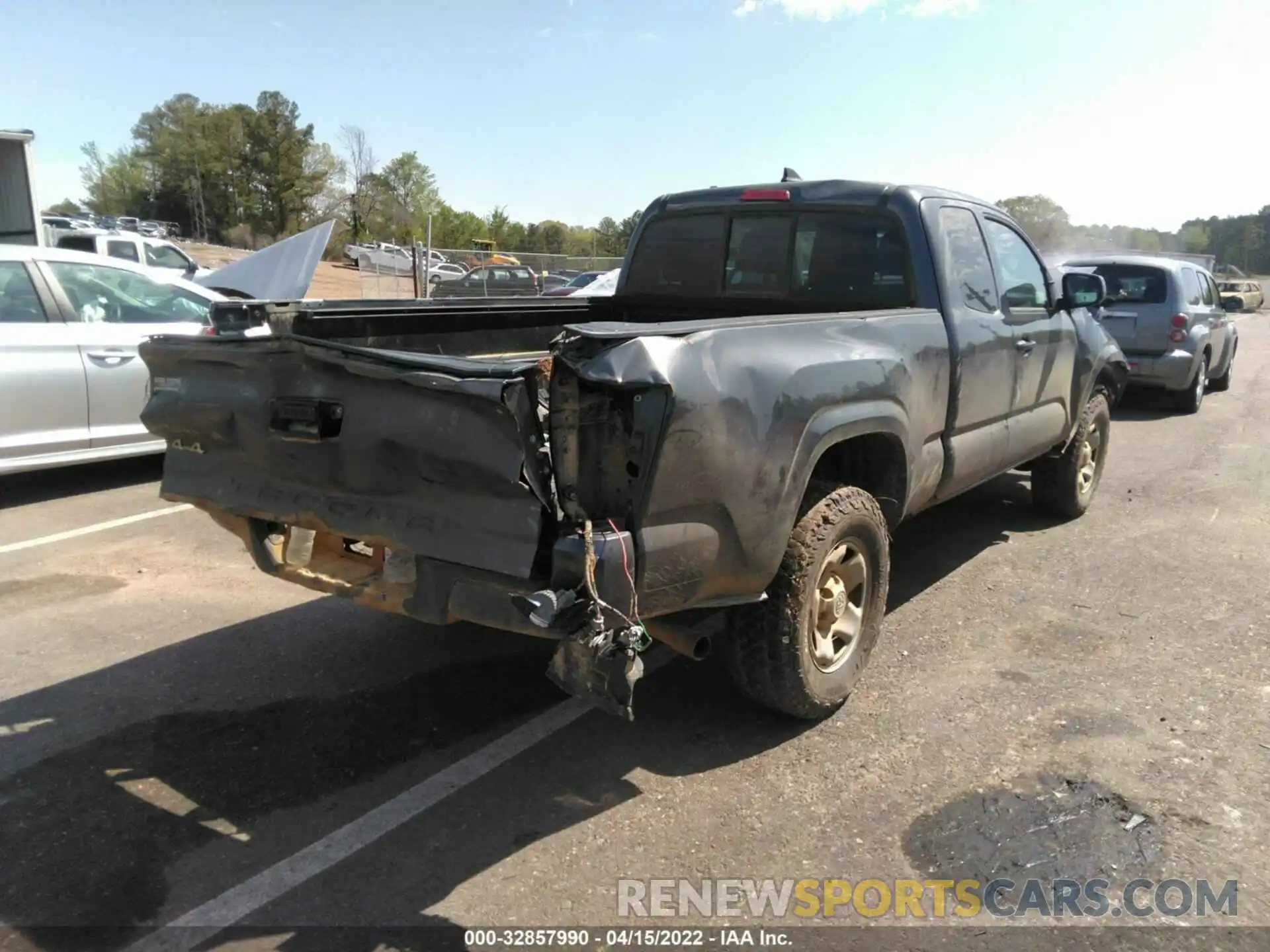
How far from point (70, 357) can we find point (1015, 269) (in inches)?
250

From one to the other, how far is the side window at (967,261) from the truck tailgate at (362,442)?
256cm

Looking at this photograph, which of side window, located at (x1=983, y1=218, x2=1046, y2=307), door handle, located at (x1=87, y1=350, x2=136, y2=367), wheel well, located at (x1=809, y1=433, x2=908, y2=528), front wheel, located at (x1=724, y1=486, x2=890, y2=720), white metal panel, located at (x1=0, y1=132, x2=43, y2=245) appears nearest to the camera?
front wheel, located at (x1=724, y1=486, x2=890, y2=720)

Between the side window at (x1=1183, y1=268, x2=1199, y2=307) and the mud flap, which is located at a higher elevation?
the side window at (x1=1183, y1=268, x2=1199, y2=307)

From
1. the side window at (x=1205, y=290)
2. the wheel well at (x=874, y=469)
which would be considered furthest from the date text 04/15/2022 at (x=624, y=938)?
the side window at (x=1205, y=290)

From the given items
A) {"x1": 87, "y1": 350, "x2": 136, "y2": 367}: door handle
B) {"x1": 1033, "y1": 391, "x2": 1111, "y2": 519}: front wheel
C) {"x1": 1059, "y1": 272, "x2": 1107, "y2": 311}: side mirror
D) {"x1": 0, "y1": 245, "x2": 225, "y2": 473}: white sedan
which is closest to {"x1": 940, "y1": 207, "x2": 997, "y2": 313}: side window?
{"x1": 1059, "y1": 272, "x2": 1107, "y2": 311}: side mirror

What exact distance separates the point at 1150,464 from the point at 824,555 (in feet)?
21.4

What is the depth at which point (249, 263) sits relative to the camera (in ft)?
35.0

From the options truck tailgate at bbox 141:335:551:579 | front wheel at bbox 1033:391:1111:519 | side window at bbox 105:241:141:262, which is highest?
side window at bbox 105:241:141:262

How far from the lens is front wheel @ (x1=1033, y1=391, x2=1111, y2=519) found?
6.35 meters

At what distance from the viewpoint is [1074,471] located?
20.9 feet

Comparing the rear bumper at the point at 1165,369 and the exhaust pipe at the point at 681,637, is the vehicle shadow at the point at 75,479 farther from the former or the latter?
the rear bumper at the point at 1165,369

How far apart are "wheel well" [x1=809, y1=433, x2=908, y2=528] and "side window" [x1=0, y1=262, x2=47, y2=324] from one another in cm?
590

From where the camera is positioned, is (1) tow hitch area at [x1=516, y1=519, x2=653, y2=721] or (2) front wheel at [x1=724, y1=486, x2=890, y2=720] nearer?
(1) tow hitch area at [x1=516, y1=519, x2=653, y2=721]

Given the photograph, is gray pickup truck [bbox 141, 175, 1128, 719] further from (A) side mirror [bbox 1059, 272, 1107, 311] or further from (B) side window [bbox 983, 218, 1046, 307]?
(A) side mirror [bbox 1059, 272, 1107, 311]
